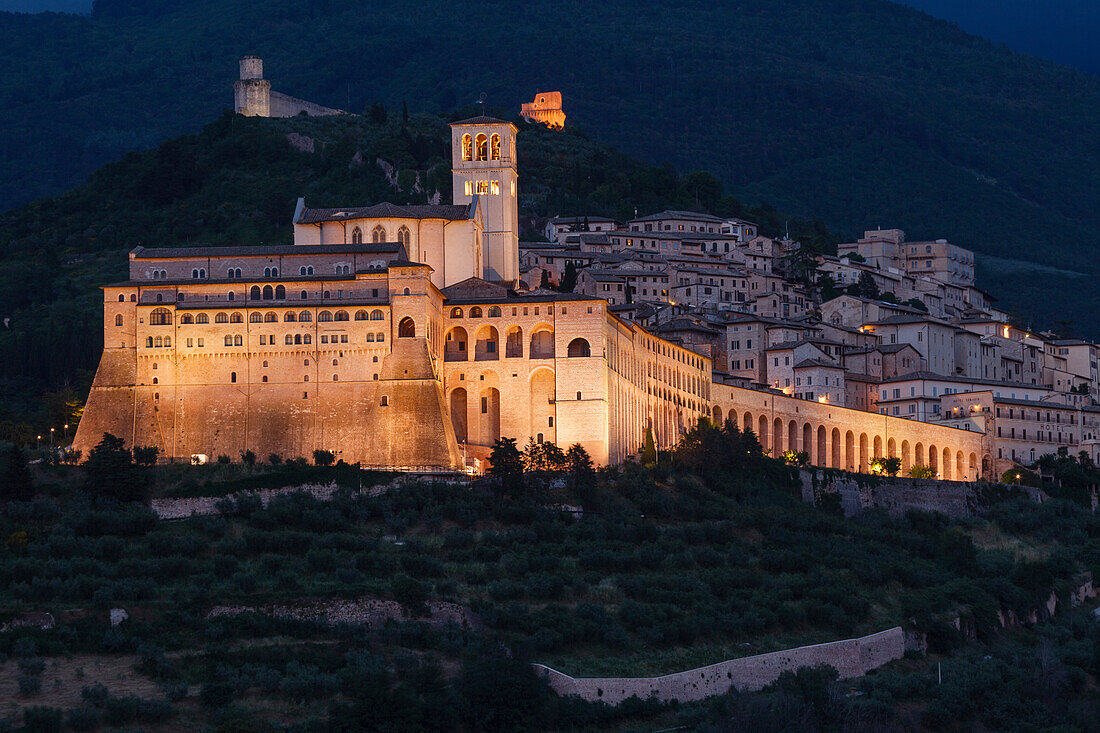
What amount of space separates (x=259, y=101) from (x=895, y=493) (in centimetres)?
7329

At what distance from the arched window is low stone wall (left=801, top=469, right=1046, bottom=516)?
11253 millimetres

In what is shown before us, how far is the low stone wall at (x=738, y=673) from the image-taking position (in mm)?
49125

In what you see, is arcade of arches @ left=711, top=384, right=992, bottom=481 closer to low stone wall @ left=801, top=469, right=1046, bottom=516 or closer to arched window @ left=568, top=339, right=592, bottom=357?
low stone wall @ left=801, top=469, right=1046, bottom=516

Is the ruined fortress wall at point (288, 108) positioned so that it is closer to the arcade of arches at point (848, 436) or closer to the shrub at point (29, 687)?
the arcade of arches at point (848, 436)

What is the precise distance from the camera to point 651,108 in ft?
632

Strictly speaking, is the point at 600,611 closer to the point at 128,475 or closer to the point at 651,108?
the point at 128,475

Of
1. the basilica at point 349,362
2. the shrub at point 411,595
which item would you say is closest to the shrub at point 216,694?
the shrub at point 411,595

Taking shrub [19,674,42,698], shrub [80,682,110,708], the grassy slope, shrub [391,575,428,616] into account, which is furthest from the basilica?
shrub [80,682,110,708]

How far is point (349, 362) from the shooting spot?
223 feet

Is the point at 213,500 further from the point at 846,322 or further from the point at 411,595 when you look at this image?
the point at 846,322

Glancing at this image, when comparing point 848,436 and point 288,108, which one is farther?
point 288,108

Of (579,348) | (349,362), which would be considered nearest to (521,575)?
(349,362)

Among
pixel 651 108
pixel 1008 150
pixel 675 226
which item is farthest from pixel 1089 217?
pixel 675 226

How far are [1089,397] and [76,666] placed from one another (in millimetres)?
63573
